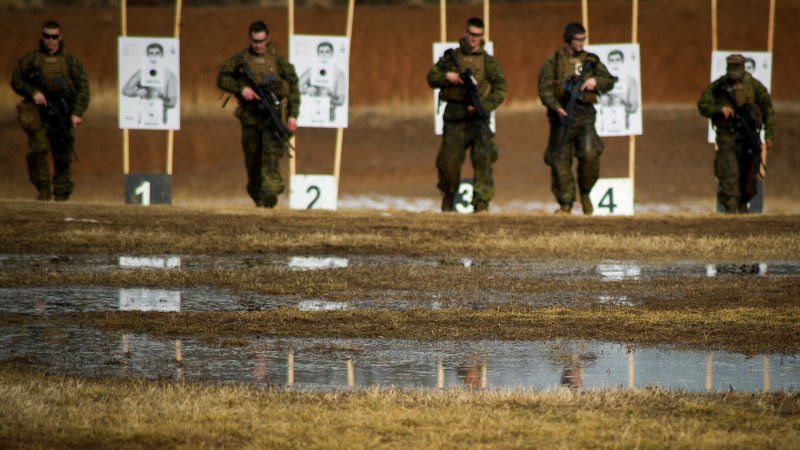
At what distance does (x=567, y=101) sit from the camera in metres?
19.7

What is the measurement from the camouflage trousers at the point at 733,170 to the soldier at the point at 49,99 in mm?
7884

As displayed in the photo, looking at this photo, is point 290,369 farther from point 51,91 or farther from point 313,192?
point 313,192

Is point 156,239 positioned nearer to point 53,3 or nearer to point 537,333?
point 537,333

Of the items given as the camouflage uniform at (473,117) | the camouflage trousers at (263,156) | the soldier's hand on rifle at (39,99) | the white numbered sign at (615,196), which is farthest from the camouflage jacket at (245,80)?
the white numbered sign at (615,196)

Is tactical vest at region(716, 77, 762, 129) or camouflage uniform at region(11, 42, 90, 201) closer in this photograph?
camouflage uniform at region(11, 42, 90, 201)

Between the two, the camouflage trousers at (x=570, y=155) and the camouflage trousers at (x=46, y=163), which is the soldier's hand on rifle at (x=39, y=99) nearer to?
the camouflage trousers at (x=46, y=163)

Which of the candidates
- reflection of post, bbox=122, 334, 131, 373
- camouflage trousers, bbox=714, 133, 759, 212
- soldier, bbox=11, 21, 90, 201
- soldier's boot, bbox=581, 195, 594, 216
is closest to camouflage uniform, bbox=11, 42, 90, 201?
soldier, bbox=11, 21, 90, 201

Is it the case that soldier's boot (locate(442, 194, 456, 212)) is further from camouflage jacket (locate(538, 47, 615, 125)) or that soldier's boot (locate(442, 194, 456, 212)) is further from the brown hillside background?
the brown hillside background

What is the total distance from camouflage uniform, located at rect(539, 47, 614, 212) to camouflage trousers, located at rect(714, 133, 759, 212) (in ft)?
5.96

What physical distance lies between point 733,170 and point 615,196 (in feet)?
6.03

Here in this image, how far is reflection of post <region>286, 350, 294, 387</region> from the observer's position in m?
8.48

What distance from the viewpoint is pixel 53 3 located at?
151 ft

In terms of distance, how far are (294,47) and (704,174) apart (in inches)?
644

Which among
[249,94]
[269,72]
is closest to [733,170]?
[269,72]
